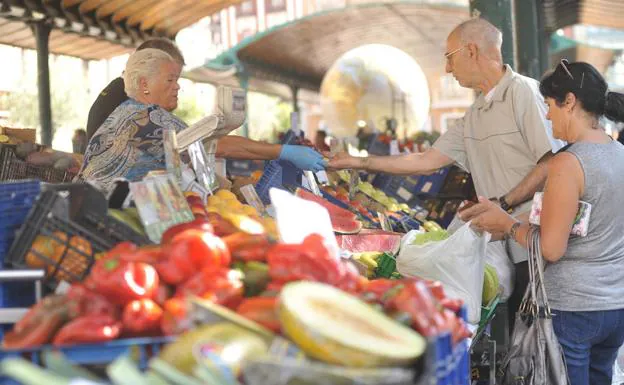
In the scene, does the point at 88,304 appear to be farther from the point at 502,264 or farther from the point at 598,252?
the point at 502,264

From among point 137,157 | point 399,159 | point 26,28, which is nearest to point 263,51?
point 26,28

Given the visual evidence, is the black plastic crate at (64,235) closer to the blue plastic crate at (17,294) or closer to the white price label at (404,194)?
the blue plastic crate at (17,294)

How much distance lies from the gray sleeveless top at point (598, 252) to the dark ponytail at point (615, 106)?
11cm

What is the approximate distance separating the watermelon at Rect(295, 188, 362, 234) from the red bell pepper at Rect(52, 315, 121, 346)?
2101 millimetres

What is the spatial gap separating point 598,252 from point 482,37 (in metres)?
1.44

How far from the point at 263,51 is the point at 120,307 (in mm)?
20318

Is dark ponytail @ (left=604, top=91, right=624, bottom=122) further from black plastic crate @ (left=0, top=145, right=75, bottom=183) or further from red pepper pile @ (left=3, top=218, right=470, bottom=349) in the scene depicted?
black plastic crate @ (left=0, top=145, right=75, bottom=183)

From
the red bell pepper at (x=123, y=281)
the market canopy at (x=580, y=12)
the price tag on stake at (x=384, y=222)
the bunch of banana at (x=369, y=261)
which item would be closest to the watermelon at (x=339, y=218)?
the bunch of banana at (x=369, y=261)

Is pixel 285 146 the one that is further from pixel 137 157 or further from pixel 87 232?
pixel 87 232

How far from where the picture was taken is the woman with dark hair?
3.34 meters

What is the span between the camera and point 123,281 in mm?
2010

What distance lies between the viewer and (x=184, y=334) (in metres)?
1.87

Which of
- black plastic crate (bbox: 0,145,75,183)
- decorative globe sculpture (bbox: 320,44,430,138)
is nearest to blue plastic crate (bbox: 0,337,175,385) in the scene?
black plastic crate (bbox: 0,145,75,183)

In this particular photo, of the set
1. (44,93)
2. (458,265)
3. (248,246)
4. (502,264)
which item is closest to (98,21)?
(44,93)
